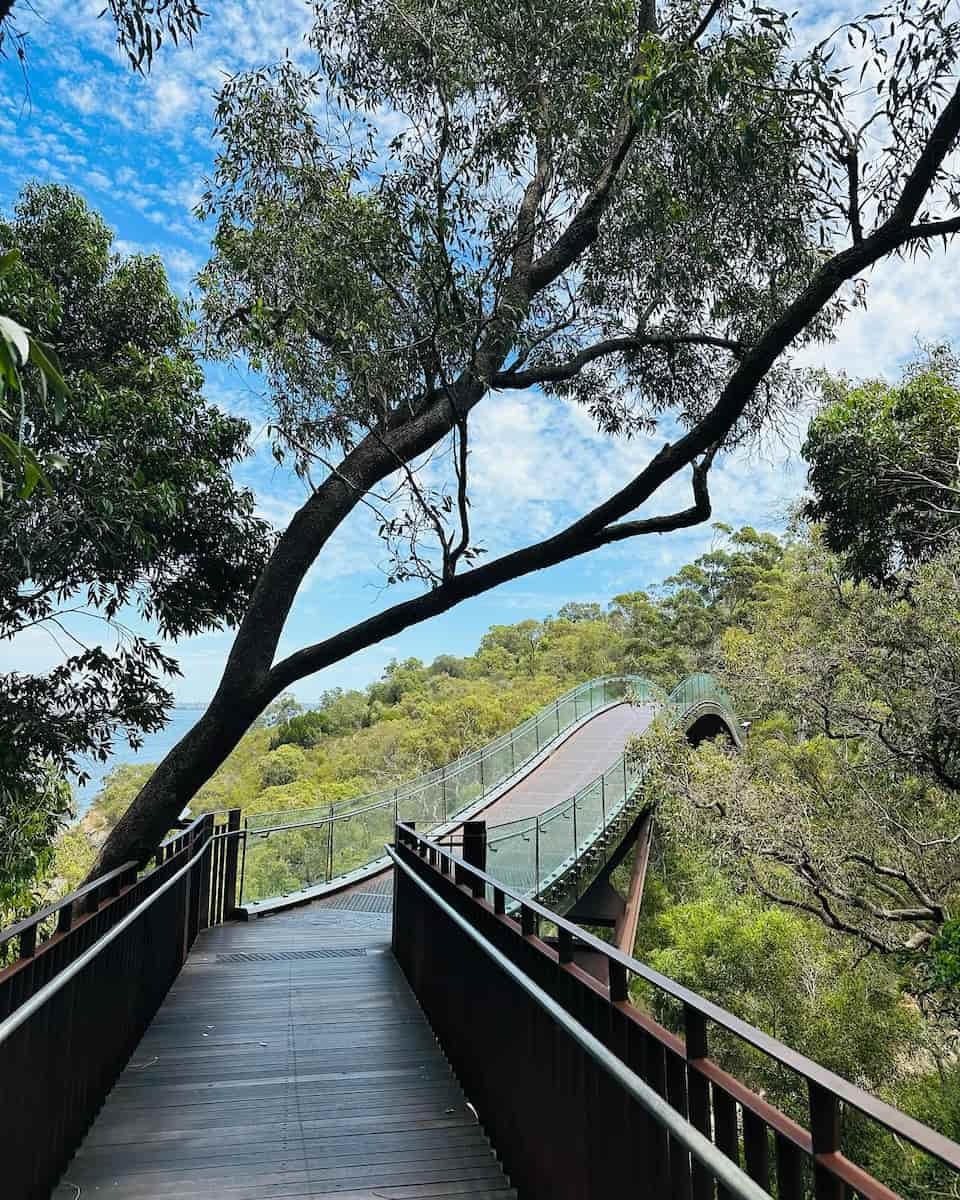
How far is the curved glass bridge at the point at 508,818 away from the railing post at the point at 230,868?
355mm

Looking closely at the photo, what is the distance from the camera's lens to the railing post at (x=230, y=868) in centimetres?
878

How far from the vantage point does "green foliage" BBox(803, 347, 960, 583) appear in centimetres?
906

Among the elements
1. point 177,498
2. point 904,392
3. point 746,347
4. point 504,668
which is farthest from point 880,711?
point 504,668

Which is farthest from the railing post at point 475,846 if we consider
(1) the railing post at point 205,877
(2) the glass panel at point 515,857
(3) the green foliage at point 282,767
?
(3) the green foliage at point 282,767

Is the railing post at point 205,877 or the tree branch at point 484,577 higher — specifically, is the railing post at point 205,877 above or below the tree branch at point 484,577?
below

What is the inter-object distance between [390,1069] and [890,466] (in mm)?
7952

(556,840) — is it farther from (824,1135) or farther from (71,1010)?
(824,1135)

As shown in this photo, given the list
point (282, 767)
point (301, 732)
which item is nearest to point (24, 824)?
point (282, 767)

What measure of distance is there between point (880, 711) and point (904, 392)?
13.7ft

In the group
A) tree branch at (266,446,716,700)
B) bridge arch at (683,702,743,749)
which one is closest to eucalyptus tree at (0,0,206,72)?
tree branch at (266,446,716,700)

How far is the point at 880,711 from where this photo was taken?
11.1m

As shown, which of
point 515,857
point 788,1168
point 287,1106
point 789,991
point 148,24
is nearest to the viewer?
point 788,1168

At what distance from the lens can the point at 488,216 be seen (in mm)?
6211

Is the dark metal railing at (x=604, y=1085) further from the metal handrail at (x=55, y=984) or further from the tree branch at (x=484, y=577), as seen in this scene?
the tree branch at (x=484, y=577)
